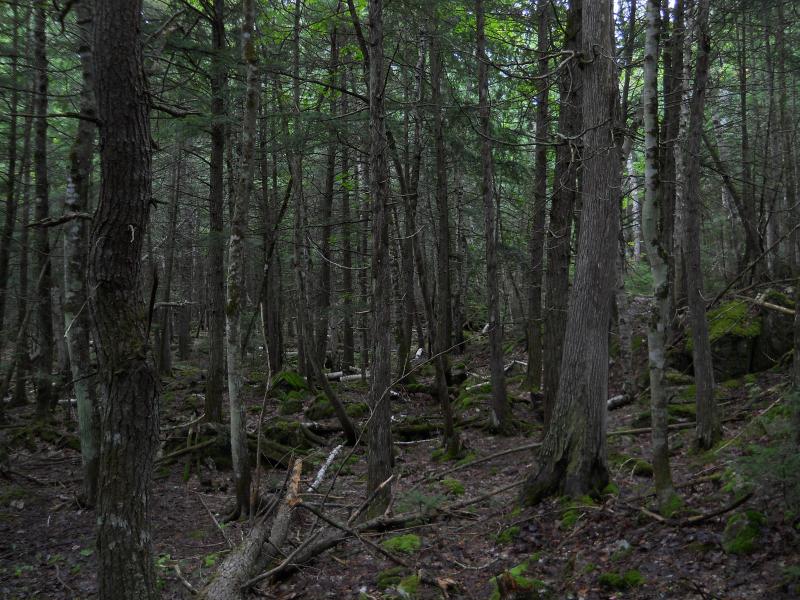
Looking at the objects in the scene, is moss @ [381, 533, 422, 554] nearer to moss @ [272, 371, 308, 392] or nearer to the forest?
the forest

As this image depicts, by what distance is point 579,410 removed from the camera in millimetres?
A: 7082

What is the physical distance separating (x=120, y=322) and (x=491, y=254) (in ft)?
25.7

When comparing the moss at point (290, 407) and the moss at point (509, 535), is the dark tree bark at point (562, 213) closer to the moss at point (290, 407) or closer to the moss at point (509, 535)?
the moss at point (509, 535)

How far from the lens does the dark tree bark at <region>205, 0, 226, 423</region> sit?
10664mm

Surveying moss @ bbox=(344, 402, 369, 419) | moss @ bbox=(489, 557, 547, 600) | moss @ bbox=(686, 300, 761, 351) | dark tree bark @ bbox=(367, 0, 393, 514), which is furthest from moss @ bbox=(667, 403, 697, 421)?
moss @ bbox=(344, 402, 369, 419)

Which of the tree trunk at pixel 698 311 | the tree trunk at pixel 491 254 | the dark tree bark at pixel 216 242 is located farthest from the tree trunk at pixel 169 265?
the tree trunk at pixel 698 311

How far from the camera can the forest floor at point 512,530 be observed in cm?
483

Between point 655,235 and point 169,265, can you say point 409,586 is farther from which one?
point 169,265

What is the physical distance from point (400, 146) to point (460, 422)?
29.7 ft

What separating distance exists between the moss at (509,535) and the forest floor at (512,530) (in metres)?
0.02

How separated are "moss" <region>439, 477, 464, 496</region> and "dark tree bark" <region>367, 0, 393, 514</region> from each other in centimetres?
172

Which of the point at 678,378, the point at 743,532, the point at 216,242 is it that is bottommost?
the point at 743,532

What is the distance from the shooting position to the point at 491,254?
437 inches

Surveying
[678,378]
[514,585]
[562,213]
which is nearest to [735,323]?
[678,378]
